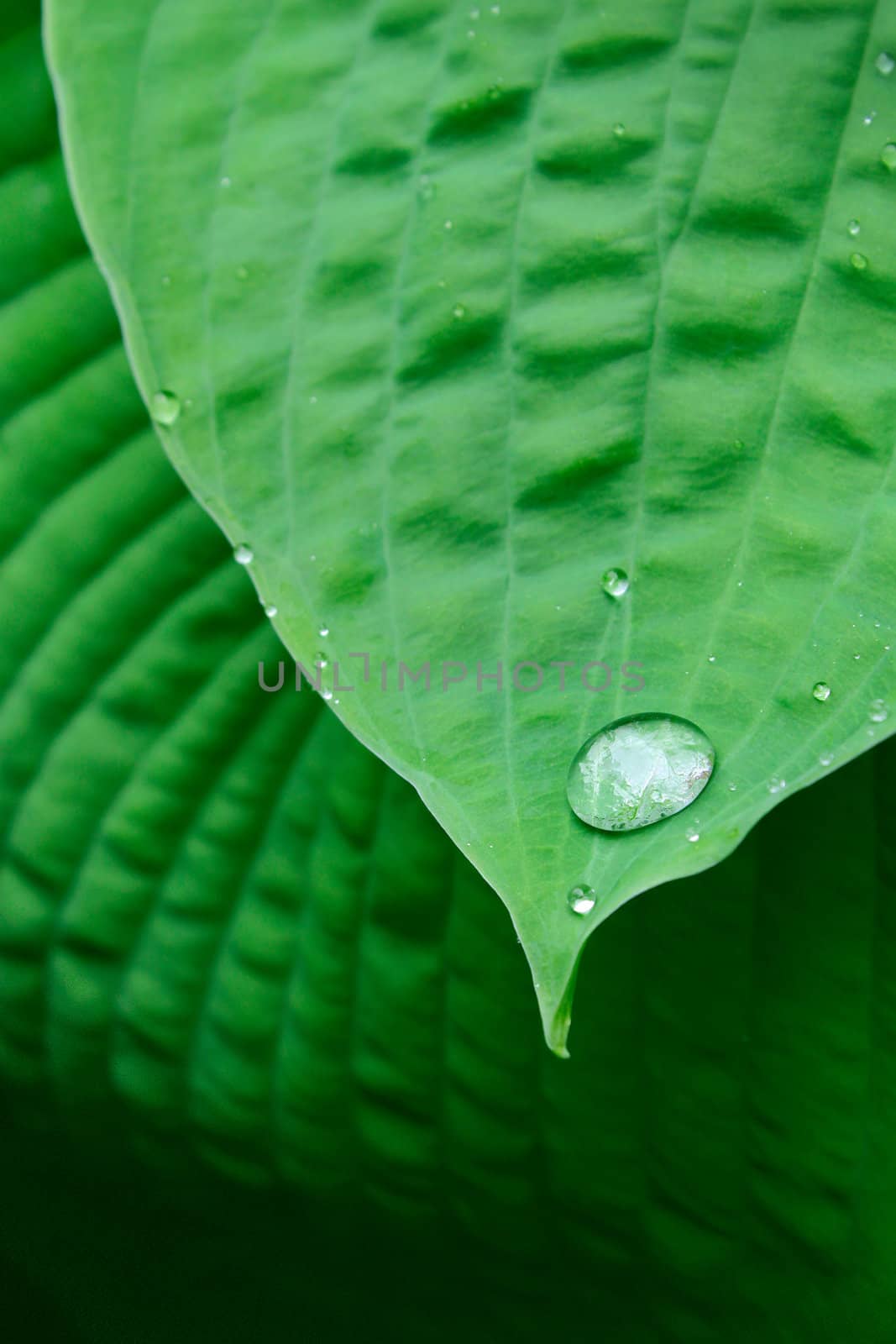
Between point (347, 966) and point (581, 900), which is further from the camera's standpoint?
point (347, 966)

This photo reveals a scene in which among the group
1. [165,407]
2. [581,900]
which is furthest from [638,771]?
[165,407]

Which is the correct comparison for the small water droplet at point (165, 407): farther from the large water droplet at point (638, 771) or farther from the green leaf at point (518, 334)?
the large water droplet at point (638, 771)

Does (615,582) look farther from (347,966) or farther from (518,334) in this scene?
(347,966)

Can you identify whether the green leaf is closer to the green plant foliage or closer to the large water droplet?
the large water droplet

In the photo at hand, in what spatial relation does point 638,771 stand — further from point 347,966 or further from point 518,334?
point 347,966

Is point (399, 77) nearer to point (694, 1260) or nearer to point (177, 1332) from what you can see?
point (694, 1260)

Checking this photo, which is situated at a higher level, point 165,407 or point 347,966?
point 165,407
